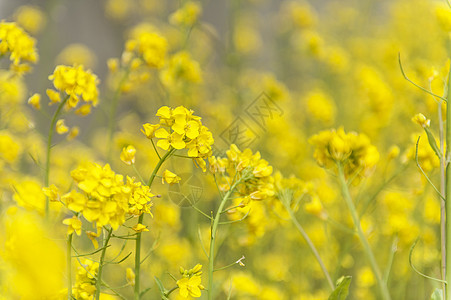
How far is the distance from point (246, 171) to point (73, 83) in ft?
0.95

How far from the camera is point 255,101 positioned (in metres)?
1.43

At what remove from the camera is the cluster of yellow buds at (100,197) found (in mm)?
491

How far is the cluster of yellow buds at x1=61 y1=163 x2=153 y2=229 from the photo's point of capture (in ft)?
1.61

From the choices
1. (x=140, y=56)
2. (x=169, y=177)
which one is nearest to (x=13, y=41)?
(x=140, y=56)

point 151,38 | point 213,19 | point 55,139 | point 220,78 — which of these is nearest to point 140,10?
point 213,19

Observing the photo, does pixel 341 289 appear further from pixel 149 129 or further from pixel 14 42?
pixel 14 42

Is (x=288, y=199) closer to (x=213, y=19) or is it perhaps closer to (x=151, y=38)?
(x=151, y=38)

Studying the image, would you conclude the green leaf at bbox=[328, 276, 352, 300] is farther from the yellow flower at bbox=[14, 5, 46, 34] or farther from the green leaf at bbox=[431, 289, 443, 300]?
the yellow flower at bbox=[14, 5, 46, 34]

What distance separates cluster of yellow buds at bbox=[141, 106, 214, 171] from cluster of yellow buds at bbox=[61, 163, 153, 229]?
75 millimetres

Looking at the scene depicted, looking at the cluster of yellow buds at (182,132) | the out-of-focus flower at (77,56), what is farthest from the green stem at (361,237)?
the out-of-focus flower at (77,56)

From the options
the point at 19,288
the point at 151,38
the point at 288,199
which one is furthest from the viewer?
the point at 151,38

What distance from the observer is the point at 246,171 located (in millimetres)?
→ 636

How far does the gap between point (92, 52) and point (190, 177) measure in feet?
5.54

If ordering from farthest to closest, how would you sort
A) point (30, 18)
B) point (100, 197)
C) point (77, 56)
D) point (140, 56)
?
point (77, 56), point (30, 18), point (140, 56), point (100, 197)
